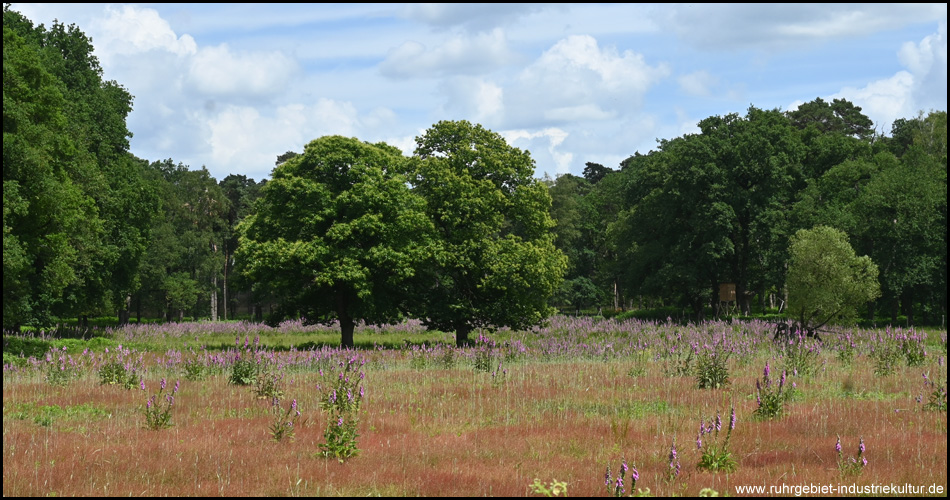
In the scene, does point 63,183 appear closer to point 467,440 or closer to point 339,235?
point 339,235

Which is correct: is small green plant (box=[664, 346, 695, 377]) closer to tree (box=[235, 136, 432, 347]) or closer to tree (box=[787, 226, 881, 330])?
tree (box=[235, 136, 432, 347])

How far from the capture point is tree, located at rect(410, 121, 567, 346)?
30797 mm

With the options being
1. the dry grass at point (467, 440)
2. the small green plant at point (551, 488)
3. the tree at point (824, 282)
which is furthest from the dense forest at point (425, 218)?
the small green plant at point (551, 488)

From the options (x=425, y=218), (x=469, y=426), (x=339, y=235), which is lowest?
(x=469, y=426)

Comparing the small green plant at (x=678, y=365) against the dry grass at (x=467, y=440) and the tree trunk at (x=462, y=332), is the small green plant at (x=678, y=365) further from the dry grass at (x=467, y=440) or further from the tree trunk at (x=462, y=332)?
the tree trunk at (x=462, y=332)

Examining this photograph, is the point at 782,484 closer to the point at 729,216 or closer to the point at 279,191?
the point at 279,191

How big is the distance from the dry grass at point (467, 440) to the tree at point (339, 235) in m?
10.3

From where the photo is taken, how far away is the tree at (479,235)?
30.8 metres

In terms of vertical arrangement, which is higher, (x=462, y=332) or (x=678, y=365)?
(x=462, y=332)

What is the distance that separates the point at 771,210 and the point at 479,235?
27.0 metres

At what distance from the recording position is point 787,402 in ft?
52.6

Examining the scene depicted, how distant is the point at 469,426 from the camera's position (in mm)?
13875

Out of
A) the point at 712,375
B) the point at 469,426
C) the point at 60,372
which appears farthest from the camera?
the point at 60,372

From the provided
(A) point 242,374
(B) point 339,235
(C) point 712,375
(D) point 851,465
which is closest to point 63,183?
(B) point 339,235
